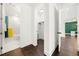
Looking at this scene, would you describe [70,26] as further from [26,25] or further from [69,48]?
[26,25]

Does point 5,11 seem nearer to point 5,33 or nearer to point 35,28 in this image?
point 5,33

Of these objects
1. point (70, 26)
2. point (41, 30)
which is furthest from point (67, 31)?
point (41, 30)

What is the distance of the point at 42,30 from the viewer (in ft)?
5.81

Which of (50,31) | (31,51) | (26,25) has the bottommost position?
(31,51)

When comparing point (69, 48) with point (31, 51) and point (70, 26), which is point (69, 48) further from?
point (31, 51)

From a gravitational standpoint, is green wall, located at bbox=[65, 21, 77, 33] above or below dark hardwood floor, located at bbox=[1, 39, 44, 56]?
above

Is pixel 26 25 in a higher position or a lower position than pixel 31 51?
higher

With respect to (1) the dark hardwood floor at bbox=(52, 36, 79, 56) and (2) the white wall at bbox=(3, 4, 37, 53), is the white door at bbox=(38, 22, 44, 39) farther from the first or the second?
(1) the dark hardwood floor at bbox=(52, 36, 79, 56)

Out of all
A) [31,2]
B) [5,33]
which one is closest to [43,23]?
[31,2]

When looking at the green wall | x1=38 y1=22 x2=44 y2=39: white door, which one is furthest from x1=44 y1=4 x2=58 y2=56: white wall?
the green wall

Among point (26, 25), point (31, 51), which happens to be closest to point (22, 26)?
point (26, 25)

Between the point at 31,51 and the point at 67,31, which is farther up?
the point at 67,31

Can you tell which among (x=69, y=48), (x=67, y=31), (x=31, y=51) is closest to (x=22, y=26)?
(x=31, y=51)

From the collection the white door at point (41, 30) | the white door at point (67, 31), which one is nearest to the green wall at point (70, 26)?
the white door at point (67, 31)
